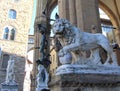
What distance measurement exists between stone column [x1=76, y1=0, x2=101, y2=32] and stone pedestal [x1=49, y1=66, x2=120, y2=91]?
2571mm

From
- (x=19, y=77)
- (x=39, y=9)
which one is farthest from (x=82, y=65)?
(x=19, y=77)

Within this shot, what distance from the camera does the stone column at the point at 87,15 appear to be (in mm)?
6105

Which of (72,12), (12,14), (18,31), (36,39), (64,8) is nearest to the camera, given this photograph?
(72,12)

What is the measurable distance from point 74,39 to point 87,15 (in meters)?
2.66

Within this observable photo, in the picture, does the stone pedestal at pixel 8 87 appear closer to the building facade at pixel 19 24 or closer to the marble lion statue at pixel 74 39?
the building facade at pixel 19 24

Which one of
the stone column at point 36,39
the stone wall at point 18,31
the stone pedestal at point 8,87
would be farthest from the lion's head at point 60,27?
the stone wall at point 18,31

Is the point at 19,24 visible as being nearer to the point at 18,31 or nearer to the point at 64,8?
the point at 18,31

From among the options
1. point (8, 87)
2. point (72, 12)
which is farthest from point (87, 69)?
point (8, 87)

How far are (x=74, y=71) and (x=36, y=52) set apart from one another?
33.3ft

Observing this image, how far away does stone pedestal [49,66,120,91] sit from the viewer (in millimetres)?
3287

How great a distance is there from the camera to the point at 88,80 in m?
3.38

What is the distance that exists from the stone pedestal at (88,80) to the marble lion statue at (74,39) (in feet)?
1.36

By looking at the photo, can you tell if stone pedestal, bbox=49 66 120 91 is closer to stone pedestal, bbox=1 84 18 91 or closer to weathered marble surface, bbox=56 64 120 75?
weathered marble surface, bbox=56 64 120 75

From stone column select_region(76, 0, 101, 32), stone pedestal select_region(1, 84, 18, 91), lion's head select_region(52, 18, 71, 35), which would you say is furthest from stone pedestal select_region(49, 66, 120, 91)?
stone pedestal select_region(1, 84, 18, 91)
